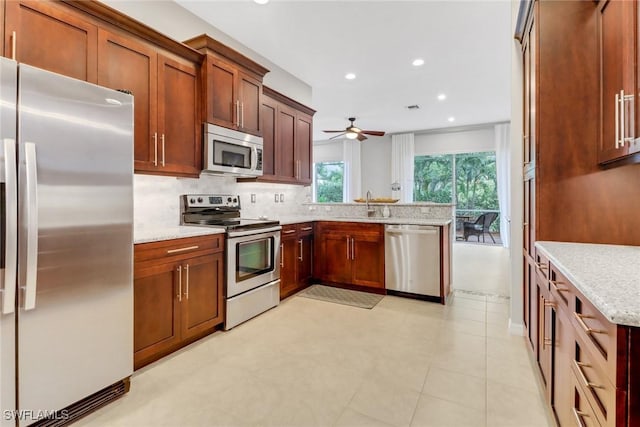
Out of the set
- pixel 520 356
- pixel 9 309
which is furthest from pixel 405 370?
pixel 9 309

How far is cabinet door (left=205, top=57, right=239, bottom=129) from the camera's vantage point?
113 inches

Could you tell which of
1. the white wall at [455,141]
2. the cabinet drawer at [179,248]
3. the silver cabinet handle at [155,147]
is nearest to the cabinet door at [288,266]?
the cabinet drawer at [179,248]

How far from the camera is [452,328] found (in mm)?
2871

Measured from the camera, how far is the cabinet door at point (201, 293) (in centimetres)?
241

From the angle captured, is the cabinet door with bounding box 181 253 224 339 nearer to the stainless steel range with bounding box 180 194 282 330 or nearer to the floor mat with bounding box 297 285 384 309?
the stainless steel range with bounding box 180 194 282 330

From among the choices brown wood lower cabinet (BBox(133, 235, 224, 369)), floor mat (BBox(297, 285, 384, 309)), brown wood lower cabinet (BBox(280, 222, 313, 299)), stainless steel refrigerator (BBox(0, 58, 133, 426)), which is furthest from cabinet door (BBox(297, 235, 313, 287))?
stainless steel refrigerator (BBox(0, 58, 133, 426))

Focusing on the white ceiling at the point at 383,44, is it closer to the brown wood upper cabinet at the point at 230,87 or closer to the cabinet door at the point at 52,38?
the brown wood upper cabinet at the point at 230,87

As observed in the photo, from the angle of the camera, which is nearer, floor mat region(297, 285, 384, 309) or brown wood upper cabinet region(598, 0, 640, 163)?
brown wood upper cabinet region(598, 0, 640, 163)

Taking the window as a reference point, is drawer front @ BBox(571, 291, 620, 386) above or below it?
below

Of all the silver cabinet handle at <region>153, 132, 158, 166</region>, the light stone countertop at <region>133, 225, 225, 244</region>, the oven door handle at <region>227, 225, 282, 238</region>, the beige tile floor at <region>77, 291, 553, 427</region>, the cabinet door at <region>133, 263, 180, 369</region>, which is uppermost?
the silver cabinet handle at <region>153, 132, 158, 166</region>

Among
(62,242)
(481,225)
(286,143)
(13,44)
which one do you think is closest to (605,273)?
(62,242)

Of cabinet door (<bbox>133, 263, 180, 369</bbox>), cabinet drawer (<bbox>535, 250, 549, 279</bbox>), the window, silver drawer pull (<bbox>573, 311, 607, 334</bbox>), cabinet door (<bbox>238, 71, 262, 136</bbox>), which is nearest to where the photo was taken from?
silver drawer pull (<bbox>573, 311, 607, 334</bbox>)

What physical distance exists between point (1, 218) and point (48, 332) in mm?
580

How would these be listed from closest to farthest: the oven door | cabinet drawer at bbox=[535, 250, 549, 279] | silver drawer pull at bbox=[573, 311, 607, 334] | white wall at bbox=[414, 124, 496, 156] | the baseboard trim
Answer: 1. silver drawer pull at bbox=[573, 311, 607, 334]
2. cabinet drawer at bbox=[535, 250, 549, 279]
3. the baseboard trim
4. the oven door
5. white wall at bbox=[414, 124, 496, 156]
